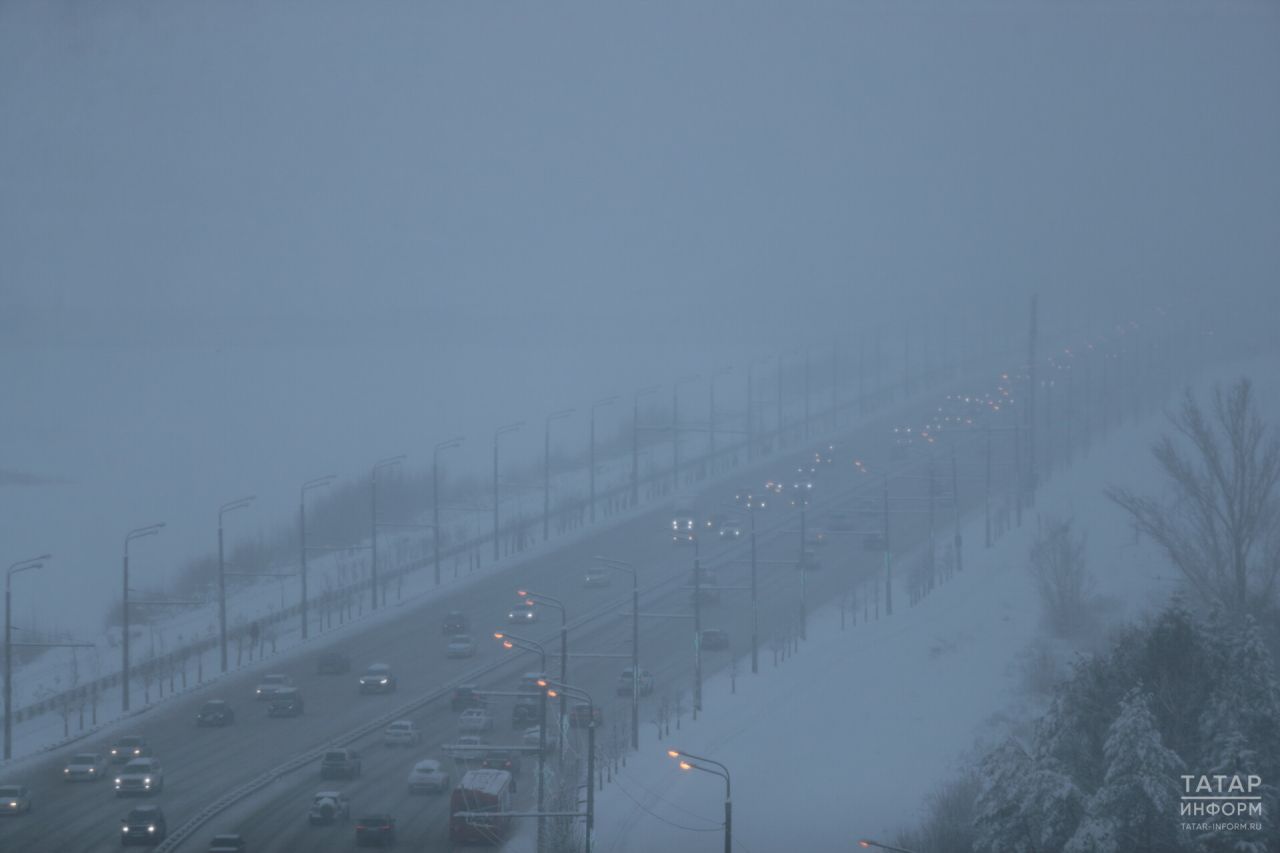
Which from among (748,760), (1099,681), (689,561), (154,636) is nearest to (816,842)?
(748,760)

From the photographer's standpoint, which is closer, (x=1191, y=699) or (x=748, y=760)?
(x=1191, y=699)

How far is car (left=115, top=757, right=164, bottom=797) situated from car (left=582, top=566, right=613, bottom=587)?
12.3 metres

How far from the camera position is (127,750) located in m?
17.1

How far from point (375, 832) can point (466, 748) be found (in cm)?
225

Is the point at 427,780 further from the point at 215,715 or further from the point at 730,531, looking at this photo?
the point at 730,531

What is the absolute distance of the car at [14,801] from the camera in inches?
575

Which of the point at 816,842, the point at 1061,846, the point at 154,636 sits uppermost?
the point at 1061,846

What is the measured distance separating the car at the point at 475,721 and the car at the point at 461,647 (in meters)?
3.93

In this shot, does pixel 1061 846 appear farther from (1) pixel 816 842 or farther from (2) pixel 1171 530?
(2) pixel 1171 530

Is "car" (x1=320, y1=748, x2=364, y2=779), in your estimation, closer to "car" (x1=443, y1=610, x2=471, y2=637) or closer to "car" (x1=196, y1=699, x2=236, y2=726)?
"car" (x1=196, y1=699, x2=236, y2=726)

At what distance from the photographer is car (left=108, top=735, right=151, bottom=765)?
55.3 ft

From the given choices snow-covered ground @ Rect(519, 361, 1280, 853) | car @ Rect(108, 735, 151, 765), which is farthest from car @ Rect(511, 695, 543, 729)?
car @ Rect(108, 735, 151, 765)

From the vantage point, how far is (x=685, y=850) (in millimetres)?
13812

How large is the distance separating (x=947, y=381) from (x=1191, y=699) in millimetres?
47500
